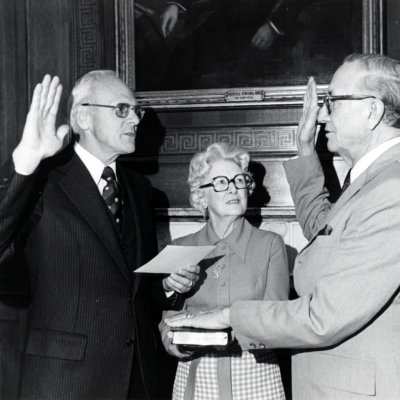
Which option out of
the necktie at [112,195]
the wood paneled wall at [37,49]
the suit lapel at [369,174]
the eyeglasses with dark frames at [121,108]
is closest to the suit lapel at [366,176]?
the suit lapel at [369,174]

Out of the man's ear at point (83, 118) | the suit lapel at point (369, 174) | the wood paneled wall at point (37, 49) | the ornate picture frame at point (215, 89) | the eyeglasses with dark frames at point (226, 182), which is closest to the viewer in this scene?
the suit lapel at point (369, 174)

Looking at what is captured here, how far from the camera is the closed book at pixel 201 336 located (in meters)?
2.05

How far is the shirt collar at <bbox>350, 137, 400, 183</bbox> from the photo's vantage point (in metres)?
2.09

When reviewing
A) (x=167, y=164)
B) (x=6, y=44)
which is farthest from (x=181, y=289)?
(x=6, y=44)

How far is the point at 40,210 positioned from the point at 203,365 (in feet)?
3.55

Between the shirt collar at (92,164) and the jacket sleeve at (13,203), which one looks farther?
the shirt collar at (92,164)

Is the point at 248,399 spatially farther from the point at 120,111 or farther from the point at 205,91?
the point at 205,91

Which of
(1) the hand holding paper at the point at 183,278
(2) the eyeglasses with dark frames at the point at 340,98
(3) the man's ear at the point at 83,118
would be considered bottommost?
(1) the hand holding paper at the point at 183,278

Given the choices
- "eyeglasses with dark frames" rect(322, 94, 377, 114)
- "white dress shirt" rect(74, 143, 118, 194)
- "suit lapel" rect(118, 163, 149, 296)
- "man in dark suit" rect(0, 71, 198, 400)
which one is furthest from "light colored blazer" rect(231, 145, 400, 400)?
"white dress shirt" rect(74, 143, 118, 194)

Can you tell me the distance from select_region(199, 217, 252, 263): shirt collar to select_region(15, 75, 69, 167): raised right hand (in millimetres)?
1027

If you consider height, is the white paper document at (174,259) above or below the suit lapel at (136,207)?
below

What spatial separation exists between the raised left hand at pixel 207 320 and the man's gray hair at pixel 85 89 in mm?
1237

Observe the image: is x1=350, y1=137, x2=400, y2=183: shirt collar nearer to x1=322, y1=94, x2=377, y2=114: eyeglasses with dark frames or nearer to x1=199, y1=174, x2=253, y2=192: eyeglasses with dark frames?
x1=322, y1=94, x2=377, y2=114: eyeglasses with dark frames

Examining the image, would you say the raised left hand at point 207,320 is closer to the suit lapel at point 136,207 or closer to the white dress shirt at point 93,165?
the suit lapel at point 136,207
